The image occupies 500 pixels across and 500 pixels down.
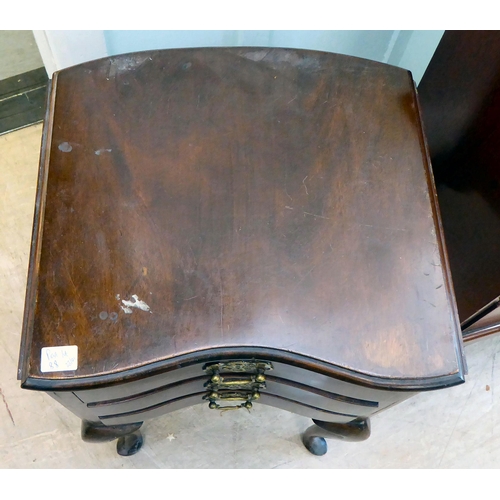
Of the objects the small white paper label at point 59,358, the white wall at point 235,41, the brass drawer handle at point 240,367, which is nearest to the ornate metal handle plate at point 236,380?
the brass drawer handle at point 240,367

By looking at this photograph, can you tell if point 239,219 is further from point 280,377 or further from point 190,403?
point 190,403

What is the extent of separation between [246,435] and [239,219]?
54 cm

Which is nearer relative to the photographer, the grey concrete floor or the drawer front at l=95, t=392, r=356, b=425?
the drawer front at l=95, t=392, r=356, b=425

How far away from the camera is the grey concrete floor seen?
2.97ft

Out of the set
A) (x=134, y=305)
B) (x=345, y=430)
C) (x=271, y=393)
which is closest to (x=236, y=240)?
(x=134, y=305)

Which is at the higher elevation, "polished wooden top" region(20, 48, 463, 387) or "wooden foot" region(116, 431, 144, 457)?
"polished wooden top" region(20, 48, 463, 387)

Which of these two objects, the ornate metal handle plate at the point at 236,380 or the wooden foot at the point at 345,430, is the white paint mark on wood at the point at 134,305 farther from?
the wooden foot at the point at 345,430

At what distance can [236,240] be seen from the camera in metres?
0.55

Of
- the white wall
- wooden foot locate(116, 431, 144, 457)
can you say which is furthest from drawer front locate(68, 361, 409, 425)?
the white wall

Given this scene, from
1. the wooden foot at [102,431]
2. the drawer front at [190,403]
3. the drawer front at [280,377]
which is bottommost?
the wooden foot at [102,431]

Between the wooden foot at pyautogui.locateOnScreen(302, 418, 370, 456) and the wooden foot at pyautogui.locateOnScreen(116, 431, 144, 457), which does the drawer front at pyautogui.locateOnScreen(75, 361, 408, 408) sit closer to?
the wooden foot at pyautogui.locateOnScreen(302, 418, 370, 456)

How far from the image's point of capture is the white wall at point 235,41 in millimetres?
805

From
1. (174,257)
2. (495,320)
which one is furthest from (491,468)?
(174,257)
